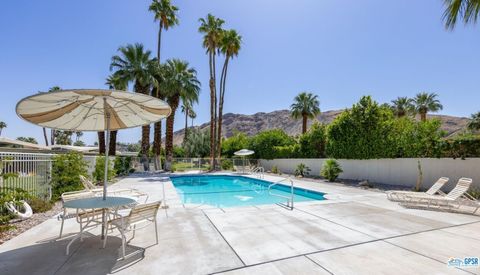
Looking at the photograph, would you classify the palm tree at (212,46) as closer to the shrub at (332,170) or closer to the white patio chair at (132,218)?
the shrub at (332,170)

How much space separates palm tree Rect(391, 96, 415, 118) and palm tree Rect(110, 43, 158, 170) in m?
32.4

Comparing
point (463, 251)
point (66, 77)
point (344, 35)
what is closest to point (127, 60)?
point (66, 77)

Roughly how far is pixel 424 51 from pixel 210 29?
16.3 meters

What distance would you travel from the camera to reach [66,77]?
1501cm

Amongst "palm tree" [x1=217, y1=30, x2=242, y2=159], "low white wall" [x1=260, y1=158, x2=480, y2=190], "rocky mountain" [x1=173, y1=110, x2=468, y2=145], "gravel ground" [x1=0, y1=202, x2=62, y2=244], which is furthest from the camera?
"rocky mountain" [x1=173, y1=110, x2=468, y2=145]

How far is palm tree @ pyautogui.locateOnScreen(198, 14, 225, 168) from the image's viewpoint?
71.8 ft

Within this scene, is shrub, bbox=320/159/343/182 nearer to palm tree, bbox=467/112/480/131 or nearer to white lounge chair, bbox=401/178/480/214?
white lounge chair, bbox=401/178/480/214

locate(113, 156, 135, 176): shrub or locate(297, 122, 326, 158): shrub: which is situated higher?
locate(297, 122, 326, 158): shrub

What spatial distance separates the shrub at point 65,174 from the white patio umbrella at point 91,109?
11.2 ft

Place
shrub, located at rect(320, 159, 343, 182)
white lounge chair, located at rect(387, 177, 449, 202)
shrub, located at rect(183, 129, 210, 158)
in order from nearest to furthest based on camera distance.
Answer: white lounge chair, located at rect(387, 177, 449, 202)
shrub, located at rect(320, 159, 343, 182)
shrub, located at rect(183, 129, 210, 158)

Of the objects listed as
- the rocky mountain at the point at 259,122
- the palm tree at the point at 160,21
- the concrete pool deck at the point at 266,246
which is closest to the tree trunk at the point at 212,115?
the palm tree at the point at 160,21

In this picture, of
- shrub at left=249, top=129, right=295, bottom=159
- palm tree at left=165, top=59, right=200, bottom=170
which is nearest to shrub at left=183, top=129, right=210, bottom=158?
shrub at left=249, top=129, right=295, bottom=159

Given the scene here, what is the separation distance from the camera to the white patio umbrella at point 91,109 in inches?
137

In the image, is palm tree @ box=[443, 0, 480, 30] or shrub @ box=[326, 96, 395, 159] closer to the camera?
palm tree @ box=[443, 0, 480, 30]
